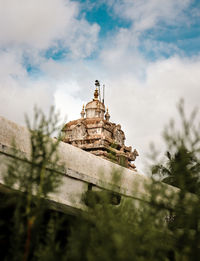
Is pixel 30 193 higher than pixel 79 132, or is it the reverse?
pixel 79 132

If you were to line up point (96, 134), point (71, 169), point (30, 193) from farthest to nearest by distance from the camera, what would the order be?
point (96, 134), point (71, 169), point (30, 193)

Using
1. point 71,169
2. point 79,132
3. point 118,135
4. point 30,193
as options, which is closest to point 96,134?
point 79,132

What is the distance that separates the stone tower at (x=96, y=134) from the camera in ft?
59.0

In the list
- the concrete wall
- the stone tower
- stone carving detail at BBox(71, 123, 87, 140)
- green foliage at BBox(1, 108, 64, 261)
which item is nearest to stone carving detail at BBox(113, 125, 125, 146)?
the stone tower

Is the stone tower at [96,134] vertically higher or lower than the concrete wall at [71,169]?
higher

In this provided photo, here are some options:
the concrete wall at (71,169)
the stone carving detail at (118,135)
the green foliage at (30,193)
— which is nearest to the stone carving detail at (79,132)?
the stone carving detail at (118,135)

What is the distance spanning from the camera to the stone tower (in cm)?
1798

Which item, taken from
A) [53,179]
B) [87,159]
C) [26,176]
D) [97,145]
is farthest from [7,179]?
[97,145]

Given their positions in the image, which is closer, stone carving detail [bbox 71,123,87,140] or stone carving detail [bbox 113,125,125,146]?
stone carving detail [bbox 71,123,87,140]

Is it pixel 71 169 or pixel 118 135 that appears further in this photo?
pixel 118 135

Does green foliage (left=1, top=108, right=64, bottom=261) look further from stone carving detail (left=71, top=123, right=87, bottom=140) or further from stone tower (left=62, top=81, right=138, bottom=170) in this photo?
stone carving detail (left=71, top=123, right=87, bottom=140)

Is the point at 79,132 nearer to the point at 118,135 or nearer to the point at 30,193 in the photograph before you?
the point at 118,135

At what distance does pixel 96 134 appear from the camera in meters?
18.6

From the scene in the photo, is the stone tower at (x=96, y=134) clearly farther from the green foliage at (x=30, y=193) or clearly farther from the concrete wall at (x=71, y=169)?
the green foliage at (x=30, y=193)
